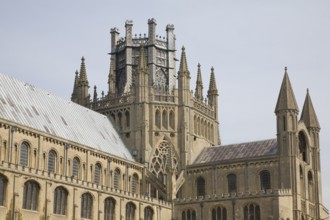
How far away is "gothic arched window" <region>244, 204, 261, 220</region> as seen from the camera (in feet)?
324

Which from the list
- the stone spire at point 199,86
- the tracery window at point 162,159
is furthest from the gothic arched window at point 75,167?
the stone spire at point 199,86

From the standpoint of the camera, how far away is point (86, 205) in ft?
300

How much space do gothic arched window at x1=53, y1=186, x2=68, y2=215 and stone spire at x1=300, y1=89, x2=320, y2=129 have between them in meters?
45.2

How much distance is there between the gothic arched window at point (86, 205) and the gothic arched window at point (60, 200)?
3239 mm

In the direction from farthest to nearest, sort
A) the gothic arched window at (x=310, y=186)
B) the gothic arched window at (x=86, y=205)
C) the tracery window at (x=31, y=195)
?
1. the gothic arched window at (x=310, y=186)
2. the gothic arched window at (x=86, y=205)
3. the tracery window at (x=31, y=195)

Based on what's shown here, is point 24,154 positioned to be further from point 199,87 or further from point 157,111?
point 199,87

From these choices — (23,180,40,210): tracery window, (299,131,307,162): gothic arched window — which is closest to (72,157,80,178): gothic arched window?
(23,180,40,210): tracery window

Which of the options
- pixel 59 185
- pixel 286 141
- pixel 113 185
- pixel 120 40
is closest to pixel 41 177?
pixel 59 185

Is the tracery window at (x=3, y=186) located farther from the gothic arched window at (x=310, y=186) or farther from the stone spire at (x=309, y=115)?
the stone spire at (x=309, y=115)

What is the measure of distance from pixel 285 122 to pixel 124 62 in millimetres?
30273

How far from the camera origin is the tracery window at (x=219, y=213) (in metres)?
101

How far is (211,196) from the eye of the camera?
103 meters

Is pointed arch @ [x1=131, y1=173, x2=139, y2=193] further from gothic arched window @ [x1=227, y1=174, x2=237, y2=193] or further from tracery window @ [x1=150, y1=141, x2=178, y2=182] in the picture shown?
gothic arched window @ [x1=227, y1=174, x2=237, y2=193]

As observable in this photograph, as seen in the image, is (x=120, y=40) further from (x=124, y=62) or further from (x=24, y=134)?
(x=24, y=134)
